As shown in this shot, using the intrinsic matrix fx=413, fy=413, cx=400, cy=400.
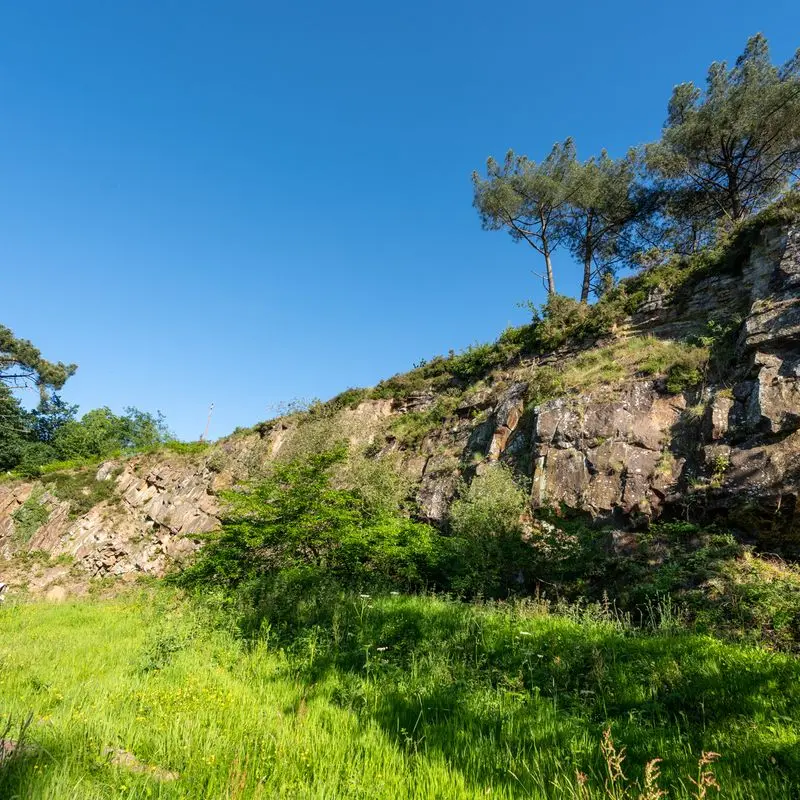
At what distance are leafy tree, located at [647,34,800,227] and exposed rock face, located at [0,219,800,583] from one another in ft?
22.8

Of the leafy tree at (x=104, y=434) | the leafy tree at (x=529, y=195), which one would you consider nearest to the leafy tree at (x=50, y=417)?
the leafy tree at (x=104, y=434)

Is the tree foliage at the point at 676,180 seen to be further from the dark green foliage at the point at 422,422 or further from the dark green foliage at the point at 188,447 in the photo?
the dark green foliage at the point at 188,447

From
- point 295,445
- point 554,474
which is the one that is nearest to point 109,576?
point 295,445

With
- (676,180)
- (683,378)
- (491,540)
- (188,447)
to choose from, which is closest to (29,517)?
(188,447)

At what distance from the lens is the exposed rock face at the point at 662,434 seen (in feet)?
30.7

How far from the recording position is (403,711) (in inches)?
147

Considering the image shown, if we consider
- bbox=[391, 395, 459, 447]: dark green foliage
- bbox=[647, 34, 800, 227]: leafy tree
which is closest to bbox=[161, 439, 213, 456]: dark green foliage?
bbox=[391, 395, 459, 447]: dark green foliage

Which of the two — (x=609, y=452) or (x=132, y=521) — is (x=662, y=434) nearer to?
(x=609, y=452)

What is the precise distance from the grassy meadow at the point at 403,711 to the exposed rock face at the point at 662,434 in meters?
5.47

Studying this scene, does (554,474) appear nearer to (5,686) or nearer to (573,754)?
(573,754)

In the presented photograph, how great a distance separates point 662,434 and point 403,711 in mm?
11110

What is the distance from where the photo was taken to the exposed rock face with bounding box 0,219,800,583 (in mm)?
9344

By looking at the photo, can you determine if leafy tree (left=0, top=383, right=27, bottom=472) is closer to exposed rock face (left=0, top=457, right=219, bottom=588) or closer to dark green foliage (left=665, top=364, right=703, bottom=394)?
exposed rock face (left=0, top=457, right=219, bottom=588)

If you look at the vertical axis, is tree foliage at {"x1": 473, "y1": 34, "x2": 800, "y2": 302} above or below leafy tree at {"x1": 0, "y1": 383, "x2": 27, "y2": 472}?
above
